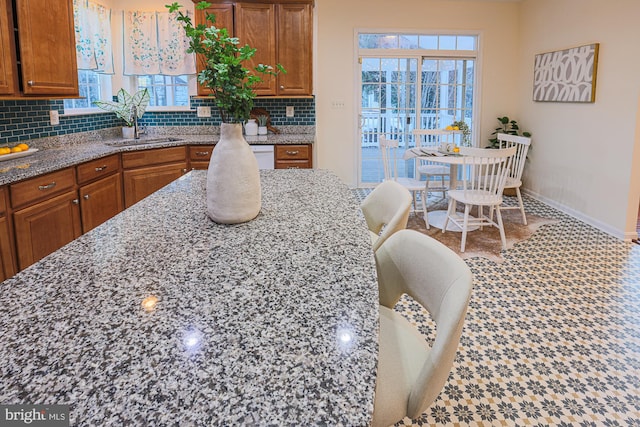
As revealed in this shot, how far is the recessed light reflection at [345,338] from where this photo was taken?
0.83 meters

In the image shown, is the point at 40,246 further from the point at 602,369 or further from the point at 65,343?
the point at 602,369

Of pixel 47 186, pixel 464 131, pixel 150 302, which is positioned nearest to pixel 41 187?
pixel 47 186

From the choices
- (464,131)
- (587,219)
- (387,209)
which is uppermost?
(464,131)

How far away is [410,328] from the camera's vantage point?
1.48 metres

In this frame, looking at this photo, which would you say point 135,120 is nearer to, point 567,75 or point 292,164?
point 292,164

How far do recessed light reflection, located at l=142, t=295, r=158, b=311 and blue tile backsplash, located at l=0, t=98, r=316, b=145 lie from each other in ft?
10.7

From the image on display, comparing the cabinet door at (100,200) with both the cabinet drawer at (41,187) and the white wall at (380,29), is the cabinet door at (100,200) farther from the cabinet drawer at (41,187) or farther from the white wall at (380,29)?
the white wall at (380,29)

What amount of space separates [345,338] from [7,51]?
3.29m

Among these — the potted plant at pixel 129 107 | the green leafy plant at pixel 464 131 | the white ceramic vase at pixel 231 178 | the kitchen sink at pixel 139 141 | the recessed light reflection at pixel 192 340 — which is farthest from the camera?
the green leafy plant at pixel 464 131

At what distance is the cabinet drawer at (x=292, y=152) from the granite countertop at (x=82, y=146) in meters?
0.05

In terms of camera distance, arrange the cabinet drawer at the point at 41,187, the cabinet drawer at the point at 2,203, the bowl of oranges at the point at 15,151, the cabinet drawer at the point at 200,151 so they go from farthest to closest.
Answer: the cabinet drawer at the point at 200,151 < the bowl of oranges at the point at 15,151 < the cabinet drawer at the point at 41,187 < the cabinet drawer at the point at 2,203

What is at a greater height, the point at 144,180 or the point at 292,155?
the point at 292,155

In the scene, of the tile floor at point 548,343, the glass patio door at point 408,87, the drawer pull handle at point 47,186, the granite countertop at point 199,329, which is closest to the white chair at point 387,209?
the granite countertop at point 199,329

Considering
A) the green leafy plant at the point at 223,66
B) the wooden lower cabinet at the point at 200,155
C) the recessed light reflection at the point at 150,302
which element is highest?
the green leafy plant at the point at 223,66
